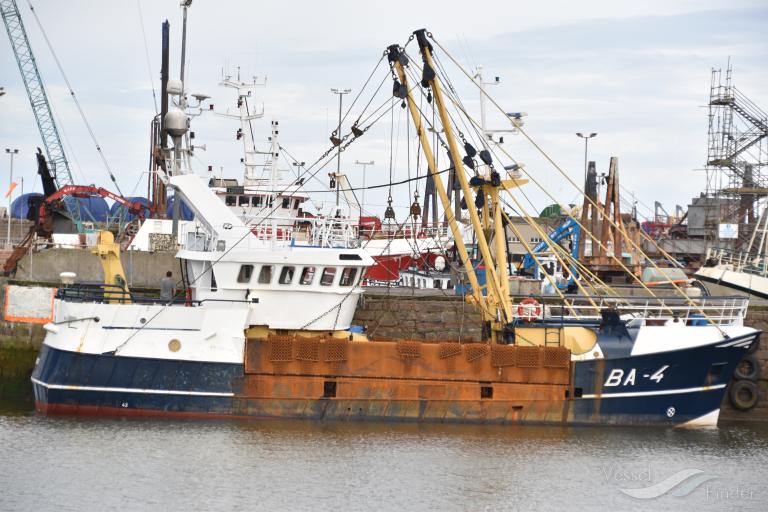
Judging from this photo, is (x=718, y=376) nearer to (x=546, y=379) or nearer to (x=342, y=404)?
(x=546, y=379)

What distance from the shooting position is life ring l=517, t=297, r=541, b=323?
92.8 ft

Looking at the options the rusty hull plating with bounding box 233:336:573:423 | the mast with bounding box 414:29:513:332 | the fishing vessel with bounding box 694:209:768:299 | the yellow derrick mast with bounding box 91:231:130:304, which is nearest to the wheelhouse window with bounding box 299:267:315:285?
the rusty hull plating with bounding box 233:336:573:423

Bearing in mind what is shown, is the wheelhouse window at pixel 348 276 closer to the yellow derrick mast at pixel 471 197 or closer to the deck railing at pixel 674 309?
the yellow derrick mast at pixel 471 197

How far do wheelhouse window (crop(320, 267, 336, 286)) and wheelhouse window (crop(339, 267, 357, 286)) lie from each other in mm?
209

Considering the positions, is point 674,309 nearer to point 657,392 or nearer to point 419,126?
point 657,392

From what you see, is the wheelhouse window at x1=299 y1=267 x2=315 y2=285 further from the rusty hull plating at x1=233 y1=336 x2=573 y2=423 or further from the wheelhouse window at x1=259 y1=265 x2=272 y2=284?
the rusty hull plating at x1=233 y1=336 x2=573 y2=423

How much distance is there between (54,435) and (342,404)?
6481 millimetres

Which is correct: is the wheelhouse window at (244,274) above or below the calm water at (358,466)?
above

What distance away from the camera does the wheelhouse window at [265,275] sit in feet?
90.8

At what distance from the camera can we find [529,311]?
28562mm

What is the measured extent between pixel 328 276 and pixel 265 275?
1518 mm

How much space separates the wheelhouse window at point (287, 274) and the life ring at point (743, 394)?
11.5 meters

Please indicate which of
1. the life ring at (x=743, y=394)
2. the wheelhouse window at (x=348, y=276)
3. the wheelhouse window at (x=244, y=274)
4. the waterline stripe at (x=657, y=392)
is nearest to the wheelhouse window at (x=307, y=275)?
the wheelhouse window at (x=348, y=276)

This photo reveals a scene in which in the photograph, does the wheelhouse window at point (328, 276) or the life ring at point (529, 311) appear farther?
the life ring at point (529, 311)
